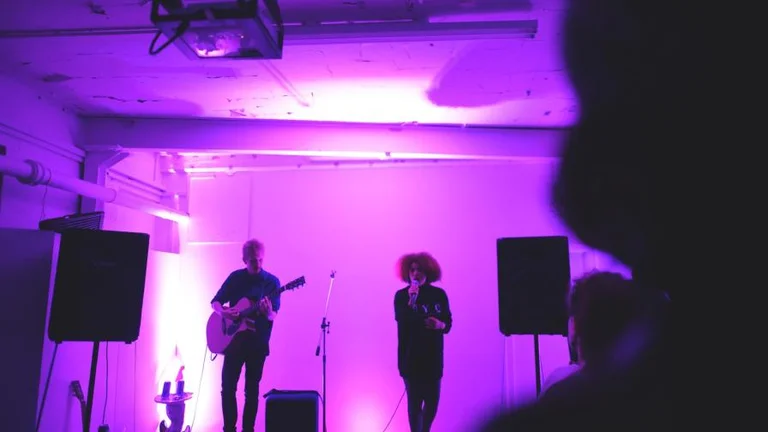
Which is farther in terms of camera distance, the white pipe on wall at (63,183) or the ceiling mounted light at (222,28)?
the white pipe on wall at (63,183)

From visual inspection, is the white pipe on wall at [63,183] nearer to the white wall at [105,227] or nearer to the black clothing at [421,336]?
the white wall at [105,227]

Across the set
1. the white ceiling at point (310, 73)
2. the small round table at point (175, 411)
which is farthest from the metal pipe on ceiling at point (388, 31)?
the small round table at point (175, 411)

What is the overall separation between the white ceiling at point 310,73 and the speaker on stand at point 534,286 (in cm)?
109

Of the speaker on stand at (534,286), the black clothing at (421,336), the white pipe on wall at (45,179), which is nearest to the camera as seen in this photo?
the white pipe on wall at (45,179)

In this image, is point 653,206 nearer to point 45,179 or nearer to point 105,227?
point 45,179

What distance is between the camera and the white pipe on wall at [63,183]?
9.81 ft

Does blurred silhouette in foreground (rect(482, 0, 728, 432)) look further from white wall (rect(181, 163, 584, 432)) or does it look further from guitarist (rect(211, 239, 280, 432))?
white wall (rect(181, 163, 584, 432))

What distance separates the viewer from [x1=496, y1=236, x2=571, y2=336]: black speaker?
3.47 meters

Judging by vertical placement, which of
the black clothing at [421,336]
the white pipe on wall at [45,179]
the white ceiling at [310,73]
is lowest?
the black clothing at [421,336]

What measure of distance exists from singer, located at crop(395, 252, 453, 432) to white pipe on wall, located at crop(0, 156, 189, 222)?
8.06 feet

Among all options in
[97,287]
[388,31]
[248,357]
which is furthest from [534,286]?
[97,287]

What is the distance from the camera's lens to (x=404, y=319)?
409 centimetres

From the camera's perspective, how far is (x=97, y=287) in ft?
10.5

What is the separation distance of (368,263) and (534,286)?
193 cm
